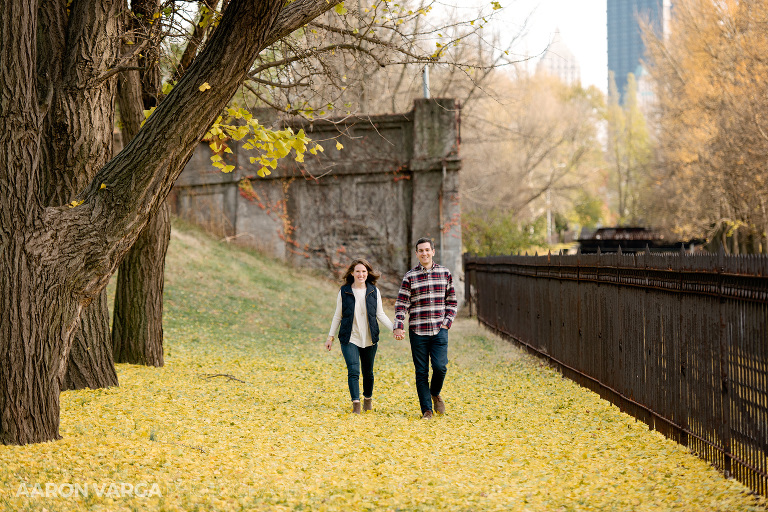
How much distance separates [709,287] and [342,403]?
466cm

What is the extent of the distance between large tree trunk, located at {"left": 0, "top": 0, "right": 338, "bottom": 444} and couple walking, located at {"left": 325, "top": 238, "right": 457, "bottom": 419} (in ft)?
8.79

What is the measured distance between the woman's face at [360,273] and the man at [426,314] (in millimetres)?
477

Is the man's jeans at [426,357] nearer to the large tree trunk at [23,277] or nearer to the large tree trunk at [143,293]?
the large tree trunk at [23,277]

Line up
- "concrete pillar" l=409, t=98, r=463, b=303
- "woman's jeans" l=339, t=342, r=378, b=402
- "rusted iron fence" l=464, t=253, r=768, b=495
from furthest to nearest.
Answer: "concrete pillar" l=409, t=98, r=463, b=303 < "woman's jeans" l=339, t=342, r=378, b=402 < "rusted iron fence" l=464, t=253, r=768, b=495

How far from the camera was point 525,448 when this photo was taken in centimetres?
685

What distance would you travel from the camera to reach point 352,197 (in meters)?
22.8

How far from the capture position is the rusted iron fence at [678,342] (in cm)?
509

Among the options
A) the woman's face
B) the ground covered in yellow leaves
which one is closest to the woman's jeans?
the ground covered in yellow leaves

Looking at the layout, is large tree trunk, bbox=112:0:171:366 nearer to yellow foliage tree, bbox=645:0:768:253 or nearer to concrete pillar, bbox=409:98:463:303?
concrete pillar, bbox=409:98:463:303

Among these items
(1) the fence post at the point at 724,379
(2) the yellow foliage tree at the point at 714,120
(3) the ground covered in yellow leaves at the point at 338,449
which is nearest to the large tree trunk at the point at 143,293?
(3) the ground covered in yellow leaves at the point at 338,449

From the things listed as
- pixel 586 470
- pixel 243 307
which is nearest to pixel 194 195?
pixel 243 307

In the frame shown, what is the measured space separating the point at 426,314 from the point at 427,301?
0.14 meters

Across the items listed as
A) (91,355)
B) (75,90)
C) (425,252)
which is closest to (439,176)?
(425,252)

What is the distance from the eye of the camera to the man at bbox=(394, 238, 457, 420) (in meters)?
7.98
